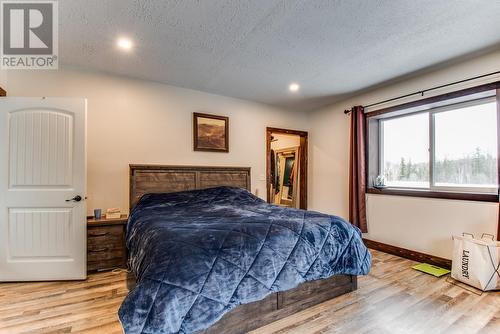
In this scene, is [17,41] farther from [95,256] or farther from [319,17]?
[319,17]

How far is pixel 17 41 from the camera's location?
241cm

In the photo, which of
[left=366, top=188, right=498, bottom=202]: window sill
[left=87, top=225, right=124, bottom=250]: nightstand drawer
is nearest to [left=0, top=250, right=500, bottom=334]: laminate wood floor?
[left=87, top=225, right=124, bottom=250]: nightstand drawer

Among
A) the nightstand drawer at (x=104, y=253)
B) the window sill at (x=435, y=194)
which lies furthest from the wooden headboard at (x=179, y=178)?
the window sill at (x=435, y=194)

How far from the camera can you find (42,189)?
8.45 ft

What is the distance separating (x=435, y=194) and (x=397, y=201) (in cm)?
50

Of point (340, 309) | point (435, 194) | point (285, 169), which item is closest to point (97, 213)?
point (340, 309)

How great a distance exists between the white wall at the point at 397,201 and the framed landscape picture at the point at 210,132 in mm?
1963

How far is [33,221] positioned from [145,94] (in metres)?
2.00

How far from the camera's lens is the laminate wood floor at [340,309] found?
177cm

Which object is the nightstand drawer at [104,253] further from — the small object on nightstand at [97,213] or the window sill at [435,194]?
the window sill at [435,194]

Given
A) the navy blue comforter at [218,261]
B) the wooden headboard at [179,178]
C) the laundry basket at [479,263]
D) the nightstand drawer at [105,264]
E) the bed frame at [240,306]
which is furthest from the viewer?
the wooden headboard at [179,178]

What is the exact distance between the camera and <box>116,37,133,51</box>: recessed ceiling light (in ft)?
8.02

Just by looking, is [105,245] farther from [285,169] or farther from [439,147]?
[285,169]

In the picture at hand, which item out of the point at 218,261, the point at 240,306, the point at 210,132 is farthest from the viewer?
the point at 210,132
